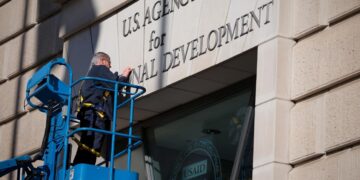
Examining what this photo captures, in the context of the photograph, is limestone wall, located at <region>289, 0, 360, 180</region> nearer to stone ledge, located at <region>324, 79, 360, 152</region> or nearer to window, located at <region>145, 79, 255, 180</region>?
stone ledge, located at <region>324, 79, 360, 152</region>

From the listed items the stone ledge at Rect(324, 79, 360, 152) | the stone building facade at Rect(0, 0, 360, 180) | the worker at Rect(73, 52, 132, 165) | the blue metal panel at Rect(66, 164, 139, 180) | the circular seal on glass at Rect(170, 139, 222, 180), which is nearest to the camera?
the stone ledge at Rect(324, 79, 360, 152)

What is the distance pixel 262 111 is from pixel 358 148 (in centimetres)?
140

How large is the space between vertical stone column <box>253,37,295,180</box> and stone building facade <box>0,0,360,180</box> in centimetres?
1

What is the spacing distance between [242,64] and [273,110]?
1.16 metres

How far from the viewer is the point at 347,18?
9.30m

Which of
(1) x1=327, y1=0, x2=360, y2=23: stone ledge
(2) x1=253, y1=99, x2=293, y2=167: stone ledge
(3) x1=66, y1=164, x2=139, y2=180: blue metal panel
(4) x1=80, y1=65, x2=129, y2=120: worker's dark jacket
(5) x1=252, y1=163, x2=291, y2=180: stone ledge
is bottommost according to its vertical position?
(3) x1=66, y1=164, x2=139, y2=180: blue metal panel

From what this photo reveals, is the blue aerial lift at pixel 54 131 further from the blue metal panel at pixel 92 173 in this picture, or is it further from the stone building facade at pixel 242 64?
the stone building facade at pixel 242 64

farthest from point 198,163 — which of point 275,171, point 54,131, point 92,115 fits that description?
point 275,171

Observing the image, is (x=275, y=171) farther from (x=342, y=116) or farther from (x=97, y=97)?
(x=97, y=97)

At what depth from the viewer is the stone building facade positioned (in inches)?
361

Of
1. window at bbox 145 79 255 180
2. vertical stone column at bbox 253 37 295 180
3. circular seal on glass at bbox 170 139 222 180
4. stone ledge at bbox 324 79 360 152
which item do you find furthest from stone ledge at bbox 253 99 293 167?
circular seal on glass at bbox 170 139 222 180

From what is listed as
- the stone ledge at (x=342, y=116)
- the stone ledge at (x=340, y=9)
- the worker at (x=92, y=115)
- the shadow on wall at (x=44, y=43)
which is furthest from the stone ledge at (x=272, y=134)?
the shadow on wall at (x=44, y=43)

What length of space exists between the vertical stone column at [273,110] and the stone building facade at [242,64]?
1cm

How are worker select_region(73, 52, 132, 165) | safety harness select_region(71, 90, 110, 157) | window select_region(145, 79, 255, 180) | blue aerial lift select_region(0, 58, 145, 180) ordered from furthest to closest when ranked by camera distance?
window select_region(145, 79, 255, 180)
worker select_region(73, 52, 132, 165)
safety harness select_region(71, 90, 110, 157)
blue aerial lift select_region(0, 58, 145, 180)
